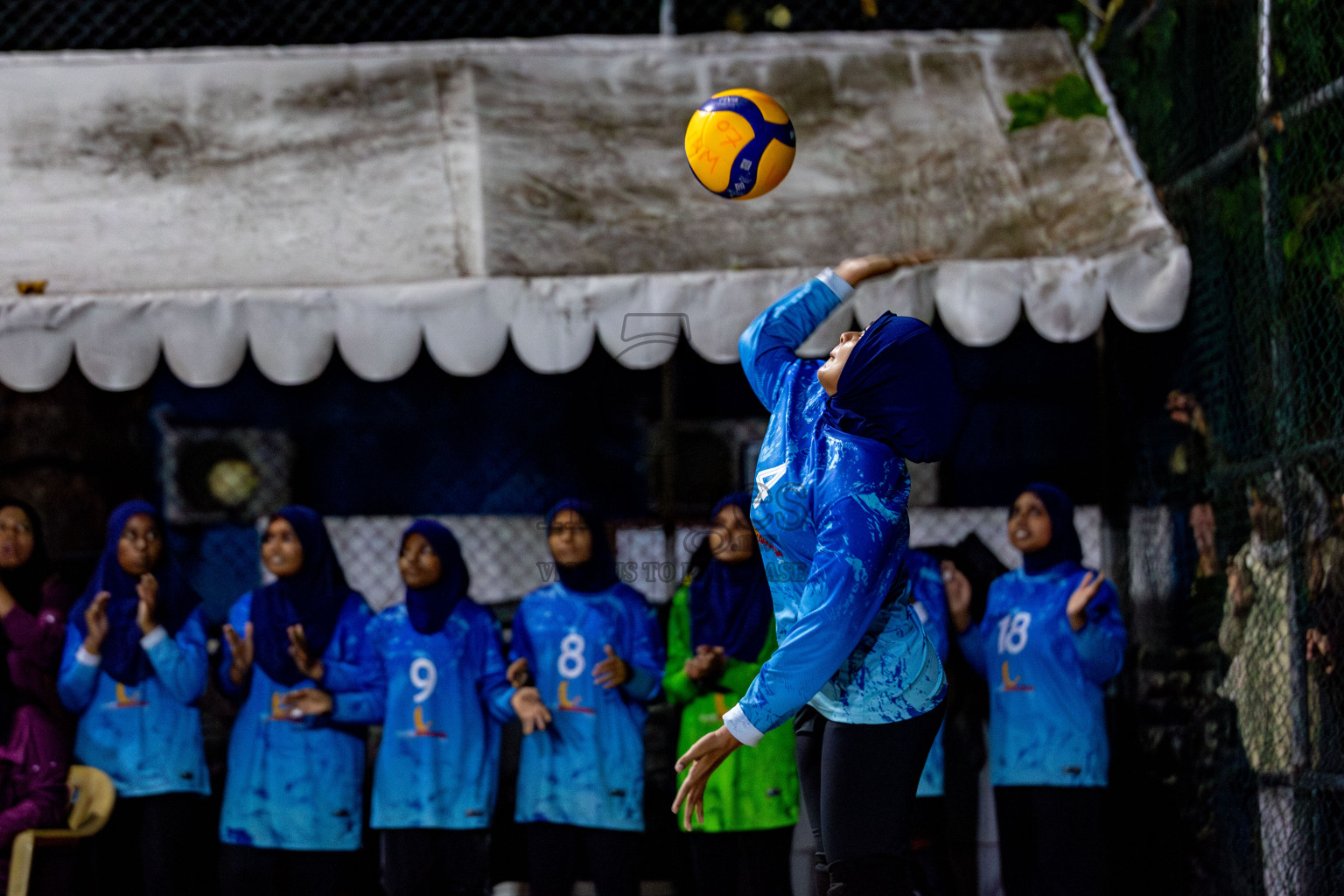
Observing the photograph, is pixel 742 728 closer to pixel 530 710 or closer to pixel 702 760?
pixel 702 760

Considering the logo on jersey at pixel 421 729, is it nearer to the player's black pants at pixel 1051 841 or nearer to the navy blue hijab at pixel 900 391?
the player's black pants at pixel 1051 841

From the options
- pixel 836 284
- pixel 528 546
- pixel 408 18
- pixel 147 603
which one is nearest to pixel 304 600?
pixel 147 603

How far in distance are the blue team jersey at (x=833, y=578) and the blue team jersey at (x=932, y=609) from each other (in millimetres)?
2223

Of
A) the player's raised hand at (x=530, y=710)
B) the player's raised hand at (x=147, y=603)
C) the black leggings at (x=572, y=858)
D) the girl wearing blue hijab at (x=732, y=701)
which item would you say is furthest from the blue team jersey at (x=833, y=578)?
the player's raised hand at (x=147, y=603)

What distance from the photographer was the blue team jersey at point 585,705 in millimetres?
5109

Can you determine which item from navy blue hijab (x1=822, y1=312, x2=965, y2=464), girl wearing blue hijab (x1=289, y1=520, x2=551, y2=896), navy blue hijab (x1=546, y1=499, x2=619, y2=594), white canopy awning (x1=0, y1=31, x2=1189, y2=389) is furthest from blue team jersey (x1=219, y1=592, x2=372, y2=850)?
navy blue hijab (x1=822, y1=312, x2=965, y2=464)

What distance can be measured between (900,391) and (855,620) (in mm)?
474

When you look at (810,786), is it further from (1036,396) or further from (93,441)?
(93,441)

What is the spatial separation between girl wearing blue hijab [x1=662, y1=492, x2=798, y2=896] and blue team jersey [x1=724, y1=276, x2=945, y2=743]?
2038 millimetres

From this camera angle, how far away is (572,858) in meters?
5.16

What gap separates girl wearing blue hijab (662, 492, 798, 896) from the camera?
5.05 metres

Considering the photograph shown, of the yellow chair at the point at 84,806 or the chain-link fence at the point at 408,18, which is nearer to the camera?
the yellow chair at the point at 84,806

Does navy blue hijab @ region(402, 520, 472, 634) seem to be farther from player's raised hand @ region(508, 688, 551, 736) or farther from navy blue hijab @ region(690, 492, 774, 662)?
navy blue hijab @ region(690, 492, 774, 662)

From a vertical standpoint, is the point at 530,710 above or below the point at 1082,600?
below
